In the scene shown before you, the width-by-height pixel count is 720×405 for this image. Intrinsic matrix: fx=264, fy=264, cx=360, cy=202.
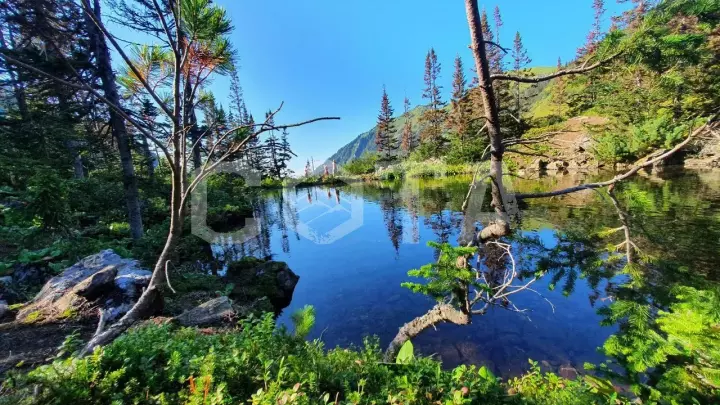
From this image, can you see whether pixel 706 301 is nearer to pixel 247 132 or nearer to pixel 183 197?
pixel 247 132

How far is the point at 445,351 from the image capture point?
478 cm

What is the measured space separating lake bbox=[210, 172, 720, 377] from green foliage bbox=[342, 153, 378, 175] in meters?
39.5

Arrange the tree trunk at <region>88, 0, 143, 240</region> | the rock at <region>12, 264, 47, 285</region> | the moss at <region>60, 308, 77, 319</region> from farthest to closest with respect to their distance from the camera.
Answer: the tree trunk at <region>88, 0, 143, 240</region>, the rock at <region>12, 264, 47, 285</region>, the moss at <region>60, 308, 77, 319</region>

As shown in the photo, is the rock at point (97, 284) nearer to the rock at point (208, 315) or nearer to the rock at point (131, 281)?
the rock at point (131, 281)

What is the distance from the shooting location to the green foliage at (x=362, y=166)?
53.9m

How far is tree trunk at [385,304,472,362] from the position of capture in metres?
3.37

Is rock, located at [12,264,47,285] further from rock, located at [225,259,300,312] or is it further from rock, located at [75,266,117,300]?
rock, located at [225,259,300,312]

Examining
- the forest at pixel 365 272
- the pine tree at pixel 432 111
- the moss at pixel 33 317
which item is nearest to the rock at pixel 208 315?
the forest at pixel 365 272

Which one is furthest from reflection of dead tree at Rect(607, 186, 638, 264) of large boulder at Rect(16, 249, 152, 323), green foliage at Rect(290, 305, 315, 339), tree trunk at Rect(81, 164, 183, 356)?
large boulder at Rect(16, 249, 152, 323)

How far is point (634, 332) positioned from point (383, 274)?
632 centimetres

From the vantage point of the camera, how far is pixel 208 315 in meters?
4.53

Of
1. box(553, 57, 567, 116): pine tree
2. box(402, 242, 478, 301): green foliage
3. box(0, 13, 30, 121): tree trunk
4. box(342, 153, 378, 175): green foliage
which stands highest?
box(553, 57, 567, 116): pine tree

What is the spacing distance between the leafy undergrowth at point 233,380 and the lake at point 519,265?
150cm

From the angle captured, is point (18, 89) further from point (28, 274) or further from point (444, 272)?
point (444, 272)
